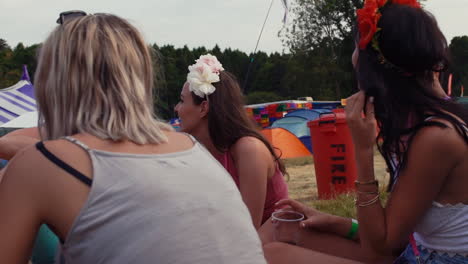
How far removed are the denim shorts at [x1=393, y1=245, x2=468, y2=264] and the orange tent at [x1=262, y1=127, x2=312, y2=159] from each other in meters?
9.02

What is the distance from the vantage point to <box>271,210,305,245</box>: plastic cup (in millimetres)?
1945

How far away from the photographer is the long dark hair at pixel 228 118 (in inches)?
106

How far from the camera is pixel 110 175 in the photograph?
3.37 ft

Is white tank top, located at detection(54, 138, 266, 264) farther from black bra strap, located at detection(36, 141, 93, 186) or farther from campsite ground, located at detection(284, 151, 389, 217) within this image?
campsite ground, located at detection(284, 151, 389, 217)

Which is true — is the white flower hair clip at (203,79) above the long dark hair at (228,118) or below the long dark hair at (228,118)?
above

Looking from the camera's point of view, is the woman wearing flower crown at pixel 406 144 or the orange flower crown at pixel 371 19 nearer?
the woman wearing flower crown at pixel 406 144

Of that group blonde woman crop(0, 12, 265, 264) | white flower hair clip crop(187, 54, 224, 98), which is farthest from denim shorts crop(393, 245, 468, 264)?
white flower hair clip crop(187, 54, 224, 98)

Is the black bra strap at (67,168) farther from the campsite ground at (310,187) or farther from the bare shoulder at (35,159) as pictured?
the campsite ground at (310,187)

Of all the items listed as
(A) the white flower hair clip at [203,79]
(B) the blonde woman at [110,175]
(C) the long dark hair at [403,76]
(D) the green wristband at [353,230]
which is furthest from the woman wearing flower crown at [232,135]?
(B) the blonde woman at [110,175]

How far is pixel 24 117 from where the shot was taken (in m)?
7.21

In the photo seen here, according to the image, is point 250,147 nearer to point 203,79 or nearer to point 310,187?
point 203,79

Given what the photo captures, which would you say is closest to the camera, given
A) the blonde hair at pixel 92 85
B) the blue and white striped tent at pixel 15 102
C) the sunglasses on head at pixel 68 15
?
the blonde hair at pixel 92 85

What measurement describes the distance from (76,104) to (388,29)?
108cm

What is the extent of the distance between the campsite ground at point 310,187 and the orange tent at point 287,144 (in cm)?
21
